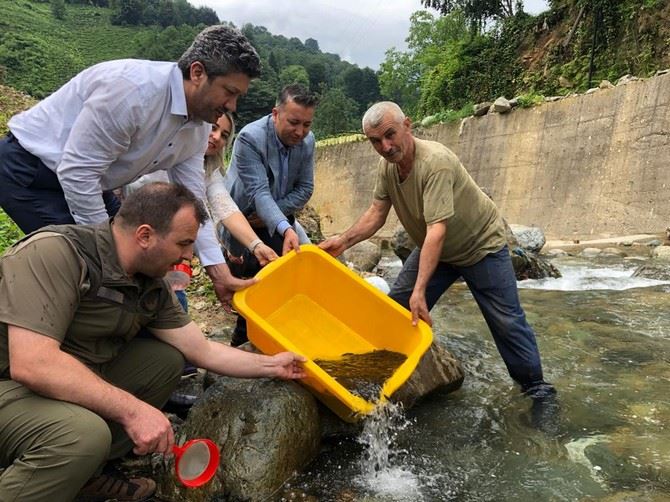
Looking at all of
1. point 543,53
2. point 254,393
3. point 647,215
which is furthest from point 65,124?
point 543,53

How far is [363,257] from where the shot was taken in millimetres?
8672

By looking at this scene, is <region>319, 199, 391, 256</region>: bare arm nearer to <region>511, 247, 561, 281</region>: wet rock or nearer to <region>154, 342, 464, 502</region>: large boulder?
<region>154, 342, 464, 502</region>: large boulder

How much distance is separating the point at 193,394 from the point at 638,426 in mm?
2481

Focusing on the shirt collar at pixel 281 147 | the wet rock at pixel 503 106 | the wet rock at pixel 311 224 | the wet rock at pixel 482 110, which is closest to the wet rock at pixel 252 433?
the shirt collar at pixel 281 147

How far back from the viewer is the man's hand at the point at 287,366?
2447 millimetres

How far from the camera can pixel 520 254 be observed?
7754mm

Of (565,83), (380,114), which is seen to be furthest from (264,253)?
(565,83)

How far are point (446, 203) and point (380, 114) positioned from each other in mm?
593

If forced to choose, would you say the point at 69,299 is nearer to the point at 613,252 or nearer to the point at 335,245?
the point at 335,245

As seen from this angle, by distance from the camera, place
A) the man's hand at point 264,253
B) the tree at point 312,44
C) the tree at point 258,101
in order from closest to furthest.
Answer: the man's hand at point 264,253 → the tree at point 258,101 → the tree at point 312,44

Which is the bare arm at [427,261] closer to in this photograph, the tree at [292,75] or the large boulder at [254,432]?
the large boulder at [254,432]

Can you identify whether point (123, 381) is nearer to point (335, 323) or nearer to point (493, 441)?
point (335, 323)

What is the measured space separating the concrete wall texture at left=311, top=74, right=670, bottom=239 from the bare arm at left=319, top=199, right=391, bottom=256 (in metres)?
8.39

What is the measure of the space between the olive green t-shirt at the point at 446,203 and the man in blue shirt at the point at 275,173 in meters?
0.60
